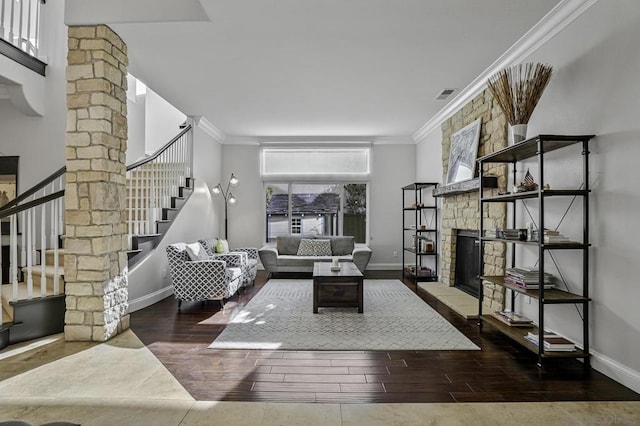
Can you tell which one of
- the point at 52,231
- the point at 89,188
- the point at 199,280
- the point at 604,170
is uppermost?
the point at 604,170

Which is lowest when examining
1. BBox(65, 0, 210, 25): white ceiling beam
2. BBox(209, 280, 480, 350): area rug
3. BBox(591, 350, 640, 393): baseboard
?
BBox(209, 280, 480, 350): area rug

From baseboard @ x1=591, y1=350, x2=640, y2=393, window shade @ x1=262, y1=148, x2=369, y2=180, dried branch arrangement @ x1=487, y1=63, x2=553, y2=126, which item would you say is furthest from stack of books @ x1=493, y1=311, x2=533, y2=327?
window shade @ x1=262, y1=148, x2=369, y2=180

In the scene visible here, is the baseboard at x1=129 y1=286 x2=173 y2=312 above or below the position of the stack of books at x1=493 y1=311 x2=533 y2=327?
below

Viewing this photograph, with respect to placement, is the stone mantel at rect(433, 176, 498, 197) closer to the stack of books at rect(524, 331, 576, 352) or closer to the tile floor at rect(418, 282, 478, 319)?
the tile floor at rect(418, 282, 478, 319)

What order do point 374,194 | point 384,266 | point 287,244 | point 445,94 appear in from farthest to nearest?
1. point 374,194
2. point 384,266
3. point 287,244
4. point 445,94

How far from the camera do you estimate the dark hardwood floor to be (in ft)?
7.95

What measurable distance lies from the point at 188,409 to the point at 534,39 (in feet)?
14.2

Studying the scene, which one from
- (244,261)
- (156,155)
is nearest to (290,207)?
(244,261)

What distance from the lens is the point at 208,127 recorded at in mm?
6914

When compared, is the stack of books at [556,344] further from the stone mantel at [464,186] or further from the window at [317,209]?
the window at [317,209]

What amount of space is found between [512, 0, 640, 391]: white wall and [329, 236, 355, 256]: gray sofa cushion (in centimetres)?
462

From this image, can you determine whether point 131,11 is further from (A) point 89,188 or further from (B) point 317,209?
(B) point 317,209

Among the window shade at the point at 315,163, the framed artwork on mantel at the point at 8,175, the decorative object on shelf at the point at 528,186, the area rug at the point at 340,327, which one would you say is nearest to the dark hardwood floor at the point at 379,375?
the area rug at the point at 340,327

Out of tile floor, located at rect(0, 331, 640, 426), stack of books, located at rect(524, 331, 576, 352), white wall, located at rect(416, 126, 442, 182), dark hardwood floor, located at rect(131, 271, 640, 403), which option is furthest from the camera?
white wall, located at rect(416, 126, 442, 182)
